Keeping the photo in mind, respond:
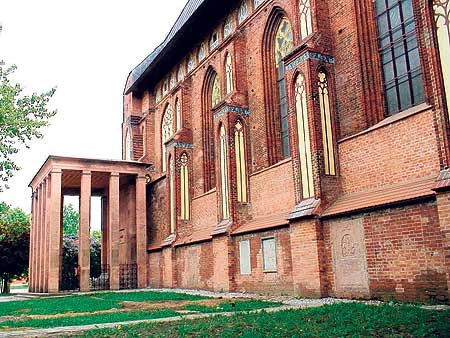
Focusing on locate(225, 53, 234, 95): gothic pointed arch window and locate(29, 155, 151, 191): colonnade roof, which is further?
locate(29, 155, 151, 191): colonnade roof

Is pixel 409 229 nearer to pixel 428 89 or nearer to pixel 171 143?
pixel 428 89

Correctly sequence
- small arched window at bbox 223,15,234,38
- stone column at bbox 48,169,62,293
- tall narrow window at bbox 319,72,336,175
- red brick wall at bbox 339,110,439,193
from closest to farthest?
red brick wall at bbox 339,110,439,193
tall narrow window at bbox 319,72,336,175
small arched window at bbox 223,15,234,38
stone column at bbox 48,169,62,293

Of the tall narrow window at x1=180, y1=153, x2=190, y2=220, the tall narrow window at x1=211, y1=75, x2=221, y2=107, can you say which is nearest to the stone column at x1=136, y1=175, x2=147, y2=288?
the tall narrow window at x1=180, y1=153, x2=190, y2=220

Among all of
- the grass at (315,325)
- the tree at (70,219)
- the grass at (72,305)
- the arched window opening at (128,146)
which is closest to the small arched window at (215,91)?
the arched window opening at (128,146)

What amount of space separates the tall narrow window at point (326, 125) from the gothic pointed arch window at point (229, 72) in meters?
5.70

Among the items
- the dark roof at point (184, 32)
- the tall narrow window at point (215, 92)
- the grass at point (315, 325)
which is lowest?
the grass at point (315, 325)

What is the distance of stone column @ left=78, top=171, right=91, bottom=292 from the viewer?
70.9 feet

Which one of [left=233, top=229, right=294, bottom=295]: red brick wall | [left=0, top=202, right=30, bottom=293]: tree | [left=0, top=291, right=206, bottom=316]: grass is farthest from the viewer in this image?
[left=0, top=202, right=30, bottom=293]: tree

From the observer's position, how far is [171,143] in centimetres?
2197

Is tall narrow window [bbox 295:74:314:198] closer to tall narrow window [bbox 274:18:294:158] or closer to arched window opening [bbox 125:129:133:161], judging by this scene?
tall narrow window [bbox 274:18:294:158]

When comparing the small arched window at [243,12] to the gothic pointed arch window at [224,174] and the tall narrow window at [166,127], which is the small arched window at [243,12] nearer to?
the gothic pointed arch window at [224,174]

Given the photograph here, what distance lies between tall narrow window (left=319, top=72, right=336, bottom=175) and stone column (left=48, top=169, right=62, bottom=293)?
13851 millimetres

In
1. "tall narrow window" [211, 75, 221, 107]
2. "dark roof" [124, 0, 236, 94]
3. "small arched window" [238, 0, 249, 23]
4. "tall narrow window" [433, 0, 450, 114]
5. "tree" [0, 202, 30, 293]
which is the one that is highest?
"dark roof" [124, 0, 236, 94]

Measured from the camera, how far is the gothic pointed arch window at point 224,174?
16609mm
